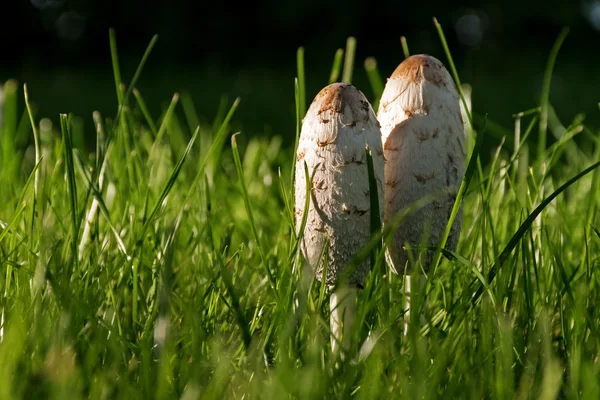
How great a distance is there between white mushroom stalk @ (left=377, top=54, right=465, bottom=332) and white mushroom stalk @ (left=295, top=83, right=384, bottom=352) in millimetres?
56

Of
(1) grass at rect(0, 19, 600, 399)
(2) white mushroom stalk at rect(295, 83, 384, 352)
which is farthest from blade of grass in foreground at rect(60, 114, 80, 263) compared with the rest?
(2) white mushroom stalk at rect(295, 83, 384, 352)

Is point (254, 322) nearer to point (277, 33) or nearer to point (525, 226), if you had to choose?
point (525, 226)

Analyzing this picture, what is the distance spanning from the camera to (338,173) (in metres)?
0.95

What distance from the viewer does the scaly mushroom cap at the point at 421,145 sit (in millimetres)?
995

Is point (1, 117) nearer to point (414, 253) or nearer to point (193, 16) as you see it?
point (414, 253)

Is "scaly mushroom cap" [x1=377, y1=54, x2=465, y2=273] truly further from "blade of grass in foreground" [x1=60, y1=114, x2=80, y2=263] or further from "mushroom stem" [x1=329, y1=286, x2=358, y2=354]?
"blade of grass in foreground" [x1=60, y1=114, x2=80, y2=263]

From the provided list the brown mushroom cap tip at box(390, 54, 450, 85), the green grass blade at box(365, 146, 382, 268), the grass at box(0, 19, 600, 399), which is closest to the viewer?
the grass at box(0, 19, 600, 399)

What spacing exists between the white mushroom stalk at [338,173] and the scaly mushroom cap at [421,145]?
0.05 meters

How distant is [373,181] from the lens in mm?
910

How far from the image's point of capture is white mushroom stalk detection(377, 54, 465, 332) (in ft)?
3.26

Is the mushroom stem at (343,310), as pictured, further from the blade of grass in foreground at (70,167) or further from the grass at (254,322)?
the blade of grass in foreground at (70,167)

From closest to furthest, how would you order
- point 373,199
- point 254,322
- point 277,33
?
point 373,199
point 254,322
point 277,33

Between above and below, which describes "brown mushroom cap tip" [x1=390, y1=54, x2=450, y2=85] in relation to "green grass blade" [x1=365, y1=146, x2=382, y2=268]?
above

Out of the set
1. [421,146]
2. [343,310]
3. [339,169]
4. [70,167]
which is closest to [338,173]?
[339,169]
